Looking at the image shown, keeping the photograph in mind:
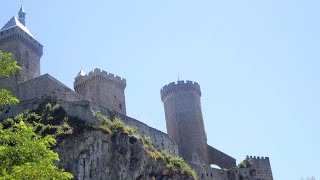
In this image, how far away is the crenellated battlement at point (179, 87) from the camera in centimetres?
6744

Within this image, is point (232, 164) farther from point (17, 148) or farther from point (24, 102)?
point (17, 148)

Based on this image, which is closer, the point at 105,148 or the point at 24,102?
the point at 105,148

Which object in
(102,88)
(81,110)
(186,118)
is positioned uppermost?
(102,88)

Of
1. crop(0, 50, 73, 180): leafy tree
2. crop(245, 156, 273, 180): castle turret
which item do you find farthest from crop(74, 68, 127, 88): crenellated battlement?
crop(0, 50, 73, 180): leafy tree

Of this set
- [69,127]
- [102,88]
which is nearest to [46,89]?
[102,88]

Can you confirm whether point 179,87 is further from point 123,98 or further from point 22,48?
point 22,48

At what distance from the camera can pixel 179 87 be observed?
67.5 meters

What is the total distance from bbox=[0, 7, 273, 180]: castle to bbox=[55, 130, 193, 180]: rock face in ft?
15.4

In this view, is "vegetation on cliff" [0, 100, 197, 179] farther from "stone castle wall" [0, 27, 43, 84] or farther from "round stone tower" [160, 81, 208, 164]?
"round stone tower" [160, 81, 208, 164]

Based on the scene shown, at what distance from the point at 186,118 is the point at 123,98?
1176 cm

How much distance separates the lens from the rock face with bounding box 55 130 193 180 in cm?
→ 3975

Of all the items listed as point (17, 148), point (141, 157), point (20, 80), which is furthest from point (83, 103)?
point (17, 148)

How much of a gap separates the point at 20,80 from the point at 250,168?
2876cm

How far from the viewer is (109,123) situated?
44500mm
